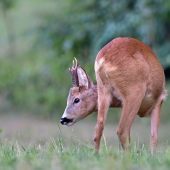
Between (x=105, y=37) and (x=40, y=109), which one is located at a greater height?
(x=105, y=37)

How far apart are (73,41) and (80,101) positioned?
756cm

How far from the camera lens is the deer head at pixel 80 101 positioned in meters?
5.89

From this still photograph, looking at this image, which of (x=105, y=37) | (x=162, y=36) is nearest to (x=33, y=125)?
(x=105, y=37)

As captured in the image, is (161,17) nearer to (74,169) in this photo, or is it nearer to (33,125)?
(33,125)

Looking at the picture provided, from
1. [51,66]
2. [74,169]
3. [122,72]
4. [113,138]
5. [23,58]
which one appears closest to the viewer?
[74,169]

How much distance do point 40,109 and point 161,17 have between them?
18.4ft

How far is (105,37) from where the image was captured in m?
12.4

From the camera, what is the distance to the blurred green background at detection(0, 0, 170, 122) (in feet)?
40.9

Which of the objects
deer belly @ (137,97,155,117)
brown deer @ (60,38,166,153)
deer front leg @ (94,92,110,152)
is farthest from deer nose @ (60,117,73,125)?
deer belly @ (137,97,155,117)

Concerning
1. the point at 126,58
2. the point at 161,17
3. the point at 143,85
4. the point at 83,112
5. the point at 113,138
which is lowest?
the point at 113,138

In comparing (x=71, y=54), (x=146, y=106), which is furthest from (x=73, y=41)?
(x=146, y=106)

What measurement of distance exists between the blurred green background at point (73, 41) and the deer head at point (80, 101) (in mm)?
5892

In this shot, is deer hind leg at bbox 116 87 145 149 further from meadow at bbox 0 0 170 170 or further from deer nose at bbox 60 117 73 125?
meadow at bbox 0 0 170 170

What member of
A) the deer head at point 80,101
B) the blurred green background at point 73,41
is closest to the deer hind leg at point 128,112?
the deer head at point 80,101
